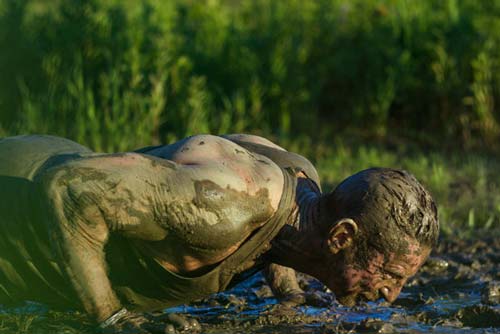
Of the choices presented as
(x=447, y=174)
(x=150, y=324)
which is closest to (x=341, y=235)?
(x=150, y=324)

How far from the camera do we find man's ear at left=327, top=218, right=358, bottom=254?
12.4 ft

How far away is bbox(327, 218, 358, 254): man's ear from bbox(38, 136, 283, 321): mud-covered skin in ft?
0.92

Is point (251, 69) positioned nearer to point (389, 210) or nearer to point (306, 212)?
point (306, 212)

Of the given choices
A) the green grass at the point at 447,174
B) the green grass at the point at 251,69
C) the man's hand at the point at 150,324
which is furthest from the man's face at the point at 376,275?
the green grass at the point at 251,69

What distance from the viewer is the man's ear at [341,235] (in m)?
3.78

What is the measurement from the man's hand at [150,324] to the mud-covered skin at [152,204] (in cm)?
7

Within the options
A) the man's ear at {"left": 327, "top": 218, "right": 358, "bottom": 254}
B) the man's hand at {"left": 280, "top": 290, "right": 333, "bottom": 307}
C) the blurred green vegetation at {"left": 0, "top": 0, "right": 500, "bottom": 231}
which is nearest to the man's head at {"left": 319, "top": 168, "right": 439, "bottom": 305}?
the man's ear at {"left": 327, "top": 218, "right": 358, "bottom": 254}

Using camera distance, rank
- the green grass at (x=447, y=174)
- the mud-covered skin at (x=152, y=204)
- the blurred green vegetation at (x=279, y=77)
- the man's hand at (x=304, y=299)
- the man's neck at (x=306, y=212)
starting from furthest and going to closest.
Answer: the blurred green vegetation at (x=279, y=77)
the green grass at (x=447, y=174)
the man's hand at (x=304, y=299)
the man's neck at (x=306, y=212)
the mud-covered skin at (x=152, y=204)

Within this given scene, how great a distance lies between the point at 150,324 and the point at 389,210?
1082mm

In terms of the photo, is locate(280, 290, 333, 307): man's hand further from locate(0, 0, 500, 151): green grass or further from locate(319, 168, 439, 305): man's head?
locate(0, 0, 500, 151): green grass

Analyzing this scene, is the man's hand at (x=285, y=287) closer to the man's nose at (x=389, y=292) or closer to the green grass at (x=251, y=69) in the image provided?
the man's nose at (x=389, y=292)

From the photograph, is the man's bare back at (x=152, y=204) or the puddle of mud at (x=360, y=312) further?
the puddle of mud at (x=360, y=312)

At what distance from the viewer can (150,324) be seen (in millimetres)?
3963

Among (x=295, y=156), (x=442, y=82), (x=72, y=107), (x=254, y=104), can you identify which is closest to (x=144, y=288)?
(x=295, y=156)
